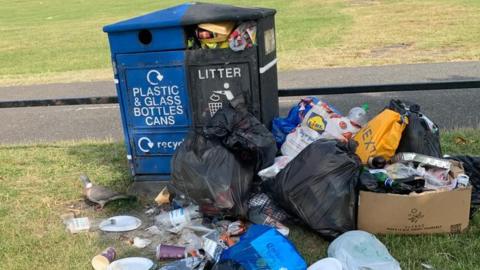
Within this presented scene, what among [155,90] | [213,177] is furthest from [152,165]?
[213,177]

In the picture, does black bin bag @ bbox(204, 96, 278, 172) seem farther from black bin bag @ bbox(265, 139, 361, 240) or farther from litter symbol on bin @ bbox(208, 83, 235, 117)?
black bin bag @ bbox(265, 139, 361, 240)

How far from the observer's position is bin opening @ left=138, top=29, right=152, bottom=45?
378cm

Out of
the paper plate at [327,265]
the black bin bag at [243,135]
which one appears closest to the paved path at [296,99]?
the black bin bag at [243,135]

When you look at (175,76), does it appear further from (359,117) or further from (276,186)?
(359,117)

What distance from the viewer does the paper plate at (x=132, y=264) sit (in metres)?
3.00

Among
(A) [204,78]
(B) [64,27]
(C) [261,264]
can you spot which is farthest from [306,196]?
(B) [64,27]

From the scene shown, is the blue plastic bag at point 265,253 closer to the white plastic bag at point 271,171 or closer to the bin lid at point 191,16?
the white plastic bag at point 271,171

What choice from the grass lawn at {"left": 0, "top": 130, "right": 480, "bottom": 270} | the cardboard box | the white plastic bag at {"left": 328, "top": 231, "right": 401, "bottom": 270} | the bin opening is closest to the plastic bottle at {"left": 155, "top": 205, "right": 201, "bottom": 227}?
the grass lawn at {"left": 0, "top": 130, "right": 480, "bottom": 270}

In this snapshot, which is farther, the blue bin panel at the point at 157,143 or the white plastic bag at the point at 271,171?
the blue bin panel at the point at 157,143

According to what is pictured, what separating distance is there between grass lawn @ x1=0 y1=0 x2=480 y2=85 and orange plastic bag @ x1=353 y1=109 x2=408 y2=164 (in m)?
6.90

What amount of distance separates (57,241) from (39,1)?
40289 millimetres

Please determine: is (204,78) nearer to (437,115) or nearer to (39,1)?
(437,115)

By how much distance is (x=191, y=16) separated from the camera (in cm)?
365

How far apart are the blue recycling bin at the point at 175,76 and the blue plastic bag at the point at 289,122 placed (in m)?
0.08
